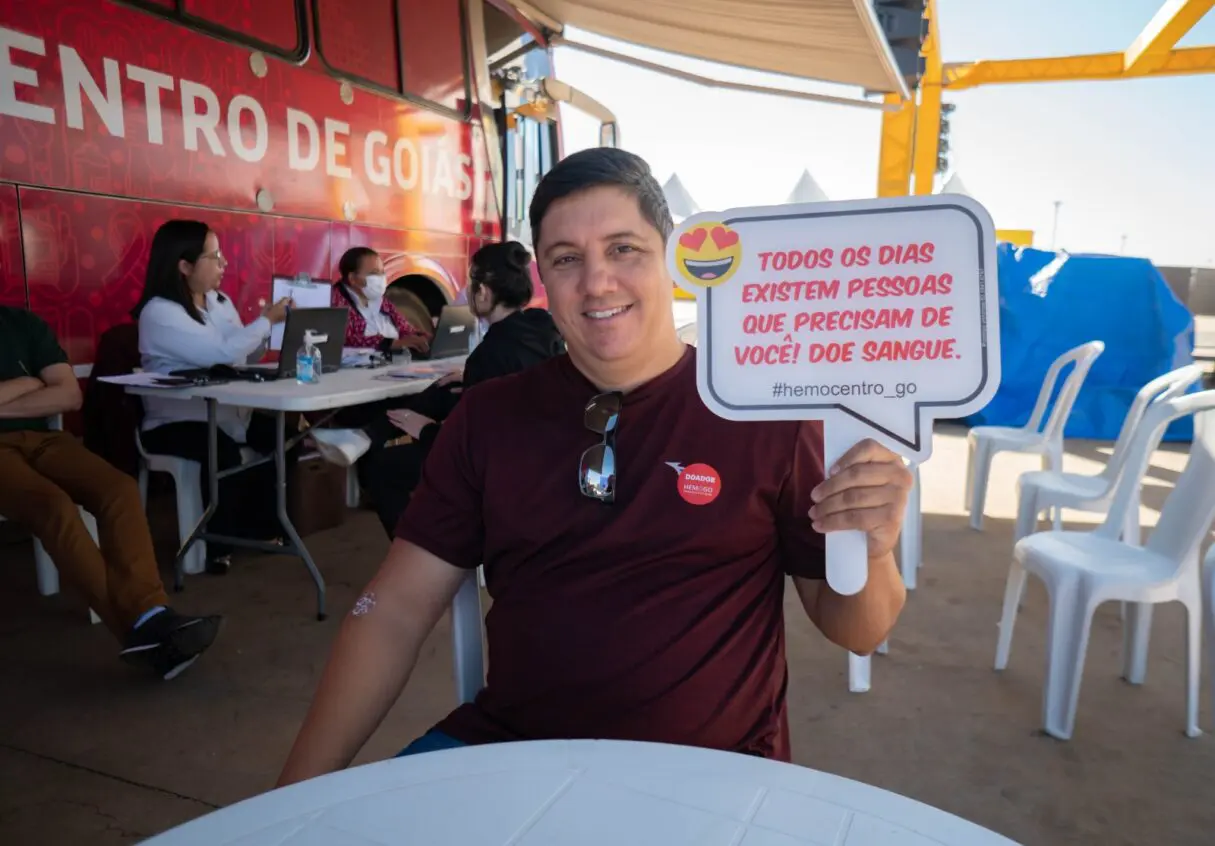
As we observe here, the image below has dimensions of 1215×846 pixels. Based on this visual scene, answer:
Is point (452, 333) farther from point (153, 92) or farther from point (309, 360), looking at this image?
point (153, 92)

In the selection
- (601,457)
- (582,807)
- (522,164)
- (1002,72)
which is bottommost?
(582,807)

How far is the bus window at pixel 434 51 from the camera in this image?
15.6 feet

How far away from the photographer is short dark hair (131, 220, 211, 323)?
317 cm

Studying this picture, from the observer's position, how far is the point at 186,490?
10.6 feet

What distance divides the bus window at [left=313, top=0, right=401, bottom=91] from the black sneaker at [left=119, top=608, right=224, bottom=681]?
3.18 metres

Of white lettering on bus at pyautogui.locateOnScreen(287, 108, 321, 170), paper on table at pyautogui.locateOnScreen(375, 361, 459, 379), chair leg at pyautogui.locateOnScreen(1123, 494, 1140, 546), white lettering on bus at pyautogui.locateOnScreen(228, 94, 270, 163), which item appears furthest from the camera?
white lettering on bus at pyautogui.locateOnScreen(287, 108, 321, 170)

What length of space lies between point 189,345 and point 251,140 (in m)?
1.25

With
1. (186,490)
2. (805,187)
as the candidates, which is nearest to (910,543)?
(186,490)

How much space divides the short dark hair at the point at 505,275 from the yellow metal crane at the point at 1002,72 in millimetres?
10270

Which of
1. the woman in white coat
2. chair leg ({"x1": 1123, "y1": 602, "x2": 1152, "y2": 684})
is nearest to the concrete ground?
chair leg ({"x1": 1123, "y1": 602, "x2": 1152, "y2": 684})

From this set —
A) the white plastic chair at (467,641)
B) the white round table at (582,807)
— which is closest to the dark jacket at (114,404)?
the white plastic chair at (467,641)

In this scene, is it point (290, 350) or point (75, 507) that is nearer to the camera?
point (75, 507)

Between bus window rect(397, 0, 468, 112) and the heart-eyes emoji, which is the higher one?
bus window rect(397, 0, 468, 112)

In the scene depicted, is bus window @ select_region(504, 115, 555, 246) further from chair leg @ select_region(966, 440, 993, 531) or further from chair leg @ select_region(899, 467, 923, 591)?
chair leg @ select_region(899, 467, 923, 591)
